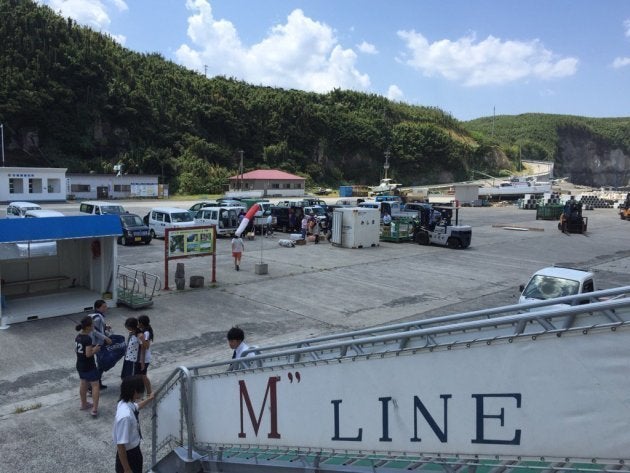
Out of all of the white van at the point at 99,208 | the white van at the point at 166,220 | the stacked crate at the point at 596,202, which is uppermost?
the stacked crate at the point at 596,202

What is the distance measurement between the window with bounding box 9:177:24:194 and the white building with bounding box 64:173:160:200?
686 centimetres

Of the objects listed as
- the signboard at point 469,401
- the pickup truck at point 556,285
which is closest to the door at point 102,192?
the pickup truck at point 556,285

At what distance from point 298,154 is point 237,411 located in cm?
10071

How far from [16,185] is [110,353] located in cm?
5166

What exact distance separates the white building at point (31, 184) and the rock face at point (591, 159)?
17087 cm

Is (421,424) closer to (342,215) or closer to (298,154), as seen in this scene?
(342,215)

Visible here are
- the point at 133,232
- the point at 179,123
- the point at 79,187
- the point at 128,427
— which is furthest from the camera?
the point at 179,123

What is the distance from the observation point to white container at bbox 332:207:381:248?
2712cm

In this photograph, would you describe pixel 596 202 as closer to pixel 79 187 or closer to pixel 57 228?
pixel 79 187

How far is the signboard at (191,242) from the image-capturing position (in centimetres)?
1753

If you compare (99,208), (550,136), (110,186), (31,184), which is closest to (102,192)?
(110,186)

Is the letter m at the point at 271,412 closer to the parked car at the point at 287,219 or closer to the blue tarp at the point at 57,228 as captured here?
the blue tarp at the point at 57,228

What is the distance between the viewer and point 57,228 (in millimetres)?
13242

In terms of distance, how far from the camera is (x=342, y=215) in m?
27.5
